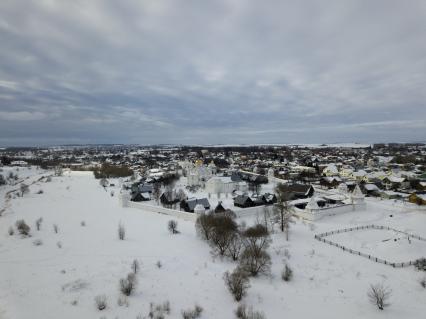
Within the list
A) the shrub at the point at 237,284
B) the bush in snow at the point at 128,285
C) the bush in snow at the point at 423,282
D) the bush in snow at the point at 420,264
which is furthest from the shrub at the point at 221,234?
the bush in snow at the point at 420,264

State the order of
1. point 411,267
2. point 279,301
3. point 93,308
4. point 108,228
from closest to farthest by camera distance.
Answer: point 93,308
point 279,301
point 411,267
point 108,228

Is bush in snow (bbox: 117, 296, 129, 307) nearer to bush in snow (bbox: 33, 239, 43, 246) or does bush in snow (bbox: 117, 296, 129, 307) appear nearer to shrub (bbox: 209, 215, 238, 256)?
shrub (bbox: 209, 215, 238, 256)

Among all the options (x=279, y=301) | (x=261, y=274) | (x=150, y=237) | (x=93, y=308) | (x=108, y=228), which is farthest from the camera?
(x=108, y=228)

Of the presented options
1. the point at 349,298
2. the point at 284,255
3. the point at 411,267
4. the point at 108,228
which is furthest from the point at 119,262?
the point at 411,267

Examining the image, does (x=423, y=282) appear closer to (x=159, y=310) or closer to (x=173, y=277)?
(x=173, y=277)

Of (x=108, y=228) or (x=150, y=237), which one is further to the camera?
(x=108, y=228)

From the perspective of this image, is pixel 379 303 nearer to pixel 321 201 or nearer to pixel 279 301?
pixel 279 301
